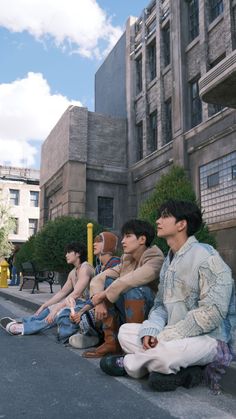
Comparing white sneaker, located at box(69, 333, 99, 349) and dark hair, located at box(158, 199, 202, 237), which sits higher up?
dark hair, located at box(158, 199, 202, 237)

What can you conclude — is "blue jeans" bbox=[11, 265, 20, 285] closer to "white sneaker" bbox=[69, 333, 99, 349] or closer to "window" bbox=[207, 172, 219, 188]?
"window" bbox=[207, 172, 219, 188]

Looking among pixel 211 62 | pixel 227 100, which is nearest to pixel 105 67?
pixel 211 62

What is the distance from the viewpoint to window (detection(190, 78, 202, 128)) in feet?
51.0

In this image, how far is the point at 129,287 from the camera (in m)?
3.88

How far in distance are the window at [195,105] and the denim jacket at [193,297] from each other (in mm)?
Result: 12899

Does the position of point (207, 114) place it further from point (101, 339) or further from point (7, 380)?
point (7, 380)

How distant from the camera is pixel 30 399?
2939mm

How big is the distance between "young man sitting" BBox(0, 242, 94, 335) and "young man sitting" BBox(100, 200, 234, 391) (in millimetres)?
1920

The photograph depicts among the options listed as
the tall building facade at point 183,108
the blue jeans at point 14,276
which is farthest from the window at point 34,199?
the tall building facade at point 183,108

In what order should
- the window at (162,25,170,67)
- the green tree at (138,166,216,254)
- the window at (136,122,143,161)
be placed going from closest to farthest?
1. the green tree at (138,166,216,254)
2. the window at (162,25,170,67)
3. the window at (136,122,143,161)

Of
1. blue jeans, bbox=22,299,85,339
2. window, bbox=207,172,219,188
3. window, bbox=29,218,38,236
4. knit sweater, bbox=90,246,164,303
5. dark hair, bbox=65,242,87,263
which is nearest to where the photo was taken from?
knit sweater, bbox=90,246,164,303

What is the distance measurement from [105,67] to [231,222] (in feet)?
48.7

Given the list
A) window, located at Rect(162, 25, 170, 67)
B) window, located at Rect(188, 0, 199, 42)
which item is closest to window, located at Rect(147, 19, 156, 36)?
window, located at Rect(162, 25, 170, 67)

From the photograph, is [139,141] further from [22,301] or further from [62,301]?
[62,301]
